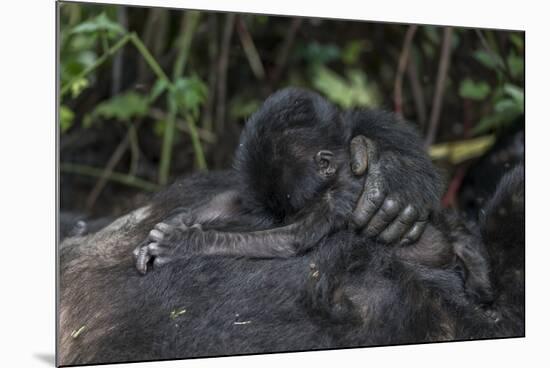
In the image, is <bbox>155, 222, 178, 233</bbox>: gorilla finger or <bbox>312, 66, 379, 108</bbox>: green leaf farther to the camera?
<bbox>312, 66, 379, 108</bbox>: green leaf

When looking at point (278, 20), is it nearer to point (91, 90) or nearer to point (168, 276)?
point (91, 90)

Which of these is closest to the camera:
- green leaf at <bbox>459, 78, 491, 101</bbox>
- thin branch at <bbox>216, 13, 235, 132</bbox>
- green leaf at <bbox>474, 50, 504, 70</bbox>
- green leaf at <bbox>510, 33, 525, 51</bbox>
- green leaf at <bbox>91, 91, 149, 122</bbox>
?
green leaf at <bbox>510, 33, 525, 51</bbox>

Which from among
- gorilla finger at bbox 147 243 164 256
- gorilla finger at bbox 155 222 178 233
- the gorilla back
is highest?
gorilla finger at bbox 155 222 178 233

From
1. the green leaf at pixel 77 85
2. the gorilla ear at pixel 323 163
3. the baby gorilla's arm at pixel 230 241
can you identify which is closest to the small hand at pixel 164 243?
the baby gorilla's arm at pixel 230 241

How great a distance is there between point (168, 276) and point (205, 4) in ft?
2.18

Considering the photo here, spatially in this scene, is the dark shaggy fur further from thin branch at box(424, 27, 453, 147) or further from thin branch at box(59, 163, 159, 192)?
thin branch at box(59, 163, 159, 192)

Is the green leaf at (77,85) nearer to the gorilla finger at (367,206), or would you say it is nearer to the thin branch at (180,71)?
the thin branch at (180,71)

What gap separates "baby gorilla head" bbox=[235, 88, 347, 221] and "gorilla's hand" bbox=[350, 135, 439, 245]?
0.18 ft

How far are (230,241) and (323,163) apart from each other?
0.87 feet

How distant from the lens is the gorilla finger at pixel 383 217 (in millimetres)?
1852

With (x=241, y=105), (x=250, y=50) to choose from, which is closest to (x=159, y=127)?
(x=241, y=105)

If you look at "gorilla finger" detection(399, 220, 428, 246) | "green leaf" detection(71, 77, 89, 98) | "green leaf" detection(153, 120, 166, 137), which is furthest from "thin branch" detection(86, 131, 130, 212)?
"gorilla finger" detection(399, 220, 428, 246)

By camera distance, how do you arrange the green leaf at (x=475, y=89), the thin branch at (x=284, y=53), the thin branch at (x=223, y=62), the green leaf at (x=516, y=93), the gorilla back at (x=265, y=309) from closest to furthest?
the gorilla back at (x=265, y=309) < the green leaf at (x=516, y=93) < the green leaf at (x=475, y=89) < the thin branch at (x=223, y=62) < the thin branch at (x=284, y=53)

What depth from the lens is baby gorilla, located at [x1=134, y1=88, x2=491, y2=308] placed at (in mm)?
1834
